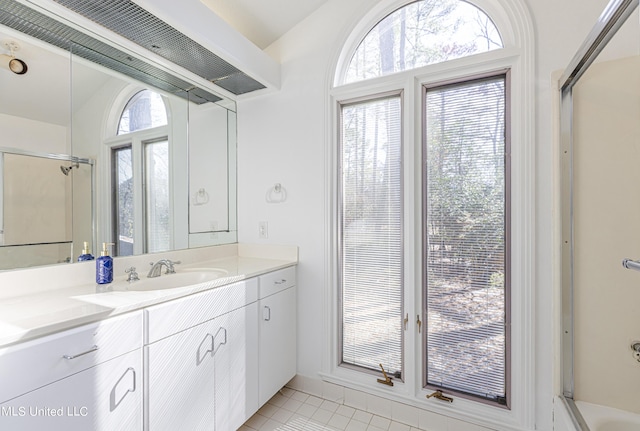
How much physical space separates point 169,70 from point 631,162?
237cm

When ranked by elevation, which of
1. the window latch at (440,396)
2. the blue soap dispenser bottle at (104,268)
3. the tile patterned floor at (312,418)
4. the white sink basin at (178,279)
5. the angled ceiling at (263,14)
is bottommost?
the tile patterned floor at (312,418)

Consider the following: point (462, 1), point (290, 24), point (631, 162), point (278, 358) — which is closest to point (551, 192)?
point (631, 162)

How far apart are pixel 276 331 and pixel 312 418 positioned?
1.80 feet

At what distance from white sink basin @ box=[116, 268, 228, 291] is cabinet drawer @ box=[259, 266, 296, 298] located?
9.4 inches

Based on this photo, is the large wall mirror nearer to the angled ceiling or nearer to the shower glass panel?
the shower glass panel

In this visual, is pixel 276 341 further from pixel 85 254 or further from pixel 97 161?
pixel 97 161

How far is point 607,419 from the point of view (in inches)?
47.5

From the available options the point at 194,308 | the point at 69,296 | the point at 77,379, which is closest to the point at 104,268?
the point at 69,296

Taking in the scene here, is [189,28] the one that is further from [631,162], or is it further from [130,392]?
[631,162]

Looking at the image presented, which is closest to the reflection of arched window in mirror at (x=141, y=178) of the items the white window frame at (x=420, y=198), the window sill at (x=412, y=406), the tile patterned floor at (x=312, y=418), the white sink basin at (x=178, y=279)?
the white sink basin at (x=178, y=279)

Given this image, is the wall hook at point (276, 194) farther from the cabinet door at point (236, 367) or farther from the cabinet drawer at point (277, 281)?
the cabinet door at point (236, 367)

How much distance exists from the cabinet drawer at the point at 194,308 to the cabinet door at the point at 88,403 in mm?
106

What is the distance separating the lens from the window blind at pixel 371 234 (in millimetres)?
1851

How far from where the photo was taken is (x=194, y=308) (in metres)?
1.35
